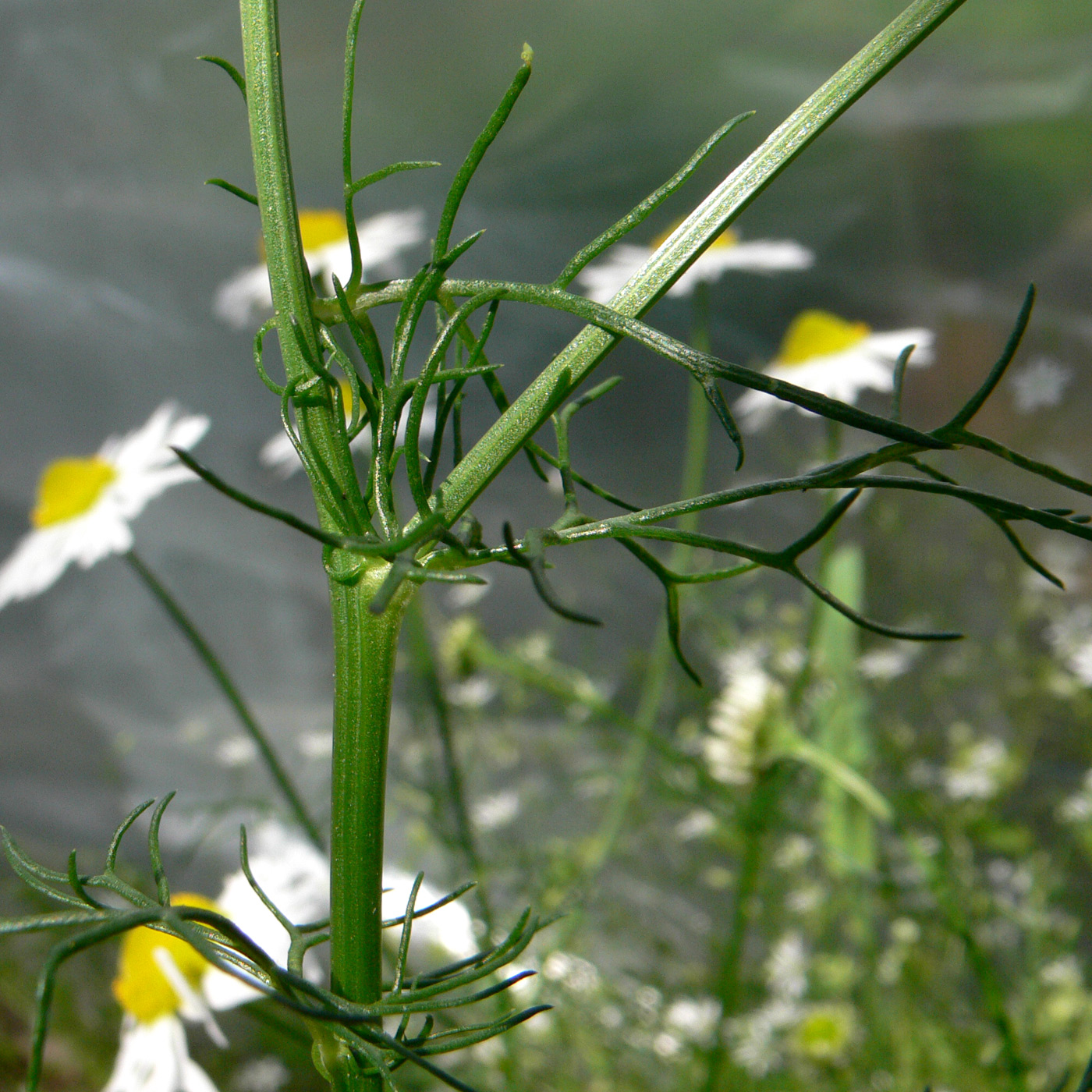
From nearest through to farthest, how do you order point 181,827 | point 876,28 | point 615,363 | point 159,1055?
point 159,1055 < point 876,28 < point 615,363 < point 181,827

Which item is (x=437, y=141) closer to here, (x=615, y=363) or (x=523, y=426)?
(x=615, y=363)

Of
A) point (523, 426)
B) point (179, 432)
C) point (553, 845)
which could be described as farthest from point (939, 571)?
point (523, 426)

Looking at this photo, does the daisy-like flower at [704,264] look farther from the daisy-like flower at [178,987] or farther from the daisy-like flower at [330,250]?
the daisy-like flower at [178,987]

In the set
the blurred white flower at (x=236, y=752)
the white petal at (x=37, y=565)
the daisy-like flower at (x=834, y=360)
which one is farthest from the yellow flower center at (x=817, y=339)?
the blurred white flower at (x=236, y=752)

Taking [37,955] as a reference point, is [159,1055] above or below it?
below

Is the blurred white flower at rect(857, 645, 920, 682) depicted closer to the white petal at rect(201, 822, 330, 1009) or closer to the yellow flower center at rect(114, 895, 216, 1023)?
the white petal at rect(201, 822, 330, 1009)

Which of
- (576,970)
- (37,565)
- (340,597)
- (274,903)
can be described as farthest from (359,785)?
(576,970)

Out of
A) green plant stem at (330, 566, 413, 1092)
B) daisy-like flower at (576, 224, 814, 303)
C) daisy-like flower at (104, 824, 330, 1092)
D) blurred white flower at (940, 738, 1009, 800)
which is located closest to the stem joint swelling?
green plant stem at (330, 566, 413, 1092)

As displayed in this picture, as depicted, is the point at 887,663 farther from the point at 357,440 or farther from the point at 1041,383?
the point at 357,440
